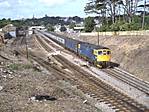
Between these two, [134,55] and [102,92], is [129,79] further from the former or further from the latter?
[134,55]

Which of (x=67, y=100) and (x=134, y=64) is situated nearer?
(x=67, y=100)

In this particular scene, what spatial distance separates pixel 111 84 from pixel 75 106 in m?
13.5

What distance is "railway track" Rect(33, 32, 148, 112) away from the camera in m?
29.0

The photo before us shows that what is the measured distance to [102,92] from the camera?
35.1 meters

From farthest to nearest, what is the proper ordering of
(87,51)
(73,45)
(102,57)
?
(73,45) < (87,51) < (102,57)

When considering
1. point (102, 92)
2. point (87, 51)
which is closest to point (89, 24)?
point (87, 51)

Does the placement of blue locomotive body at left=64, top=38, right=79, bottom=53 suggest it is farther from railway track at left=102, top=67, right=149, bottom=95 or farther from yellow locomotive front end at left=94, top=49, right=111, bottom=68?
railway track at left=102, top=67, right=149, bottom=95

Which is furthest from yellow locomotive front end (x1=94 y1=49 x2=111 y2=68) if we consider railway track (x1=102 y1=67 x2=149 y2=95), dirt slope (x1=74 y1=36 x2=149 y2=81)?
dirt slope (x1=74 y1=36 x2=149 y2=81)

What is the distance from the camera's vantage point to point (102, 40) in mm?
86875

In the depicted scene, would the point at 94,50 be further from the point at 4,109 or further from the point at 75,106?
the point at 4,109

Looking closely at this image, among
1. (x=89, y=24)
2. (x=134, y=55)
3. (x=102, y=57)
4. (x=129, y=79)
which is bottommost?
(x=129, y=79)

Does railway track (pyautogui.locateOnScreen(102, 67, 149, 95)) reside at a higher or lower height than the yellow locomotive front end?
lower

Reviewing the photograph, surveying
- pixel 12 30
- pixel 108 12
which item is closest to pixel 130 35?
pixel 108 12

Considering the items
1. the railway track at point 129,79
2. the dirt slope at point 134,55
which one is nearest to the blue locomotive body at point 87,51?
the railway track at point 129,79
